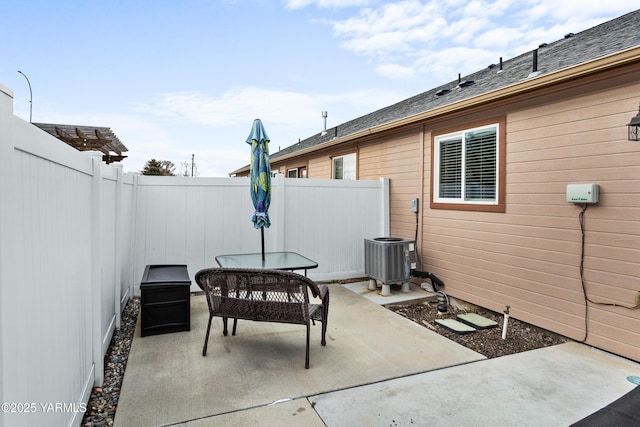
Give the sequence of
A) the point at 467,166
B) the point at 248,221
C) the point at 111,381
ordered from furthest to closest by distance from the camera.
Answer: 1. the point at 248,221
2. the point at 467,166
3. the point at 111,381

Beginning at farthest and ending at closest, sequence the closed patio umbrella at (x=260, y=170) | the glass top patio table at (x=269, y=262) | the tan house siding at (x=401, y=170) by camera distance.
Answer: the tan house siding at (x=401, y=170) → the closed patio umbrella at (x=260, y=170) → the glass top patio table at (x=269, y=262)

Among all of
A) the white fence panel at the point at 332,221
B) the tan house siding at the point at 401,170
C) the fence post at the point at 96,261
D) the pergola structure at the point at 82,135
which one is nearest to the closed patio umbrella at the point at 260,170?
the white fence panel at the point at 332,221

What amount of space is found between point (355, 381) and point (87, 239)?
2295 millimetres

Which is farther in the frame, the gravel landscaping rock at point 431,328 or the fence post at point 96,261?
the fence post at point 96,261

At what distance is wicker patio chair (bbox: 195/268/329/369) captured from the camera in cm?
Answer: 314

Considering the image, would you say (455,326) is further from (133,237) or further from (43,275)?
(133,237)

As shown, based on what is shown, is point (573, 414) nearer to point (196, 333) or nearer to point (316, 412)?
point (316, 412)

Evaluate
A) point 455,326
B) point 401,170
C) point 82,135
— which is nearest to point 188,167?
point 82,135

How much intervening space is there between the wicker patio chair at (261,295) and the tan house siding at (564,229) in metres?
2.59

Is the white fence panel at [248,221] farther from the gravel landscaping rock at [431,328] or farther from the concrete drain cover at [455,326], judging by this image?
the concrete drain cover at [455,326]

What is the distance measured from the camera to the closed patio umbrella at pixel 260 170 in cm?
461

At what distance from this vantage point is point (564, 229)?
3.91 meters

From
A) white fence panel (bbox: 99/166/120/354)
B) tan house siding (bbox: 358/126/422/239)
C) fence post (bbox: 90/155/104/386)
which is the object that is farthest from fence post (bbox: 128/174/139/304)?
tan house siding (bbox: 358/126/422/239)

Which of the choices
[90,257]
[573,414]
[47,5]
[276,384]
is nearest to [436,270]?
[573,414]
